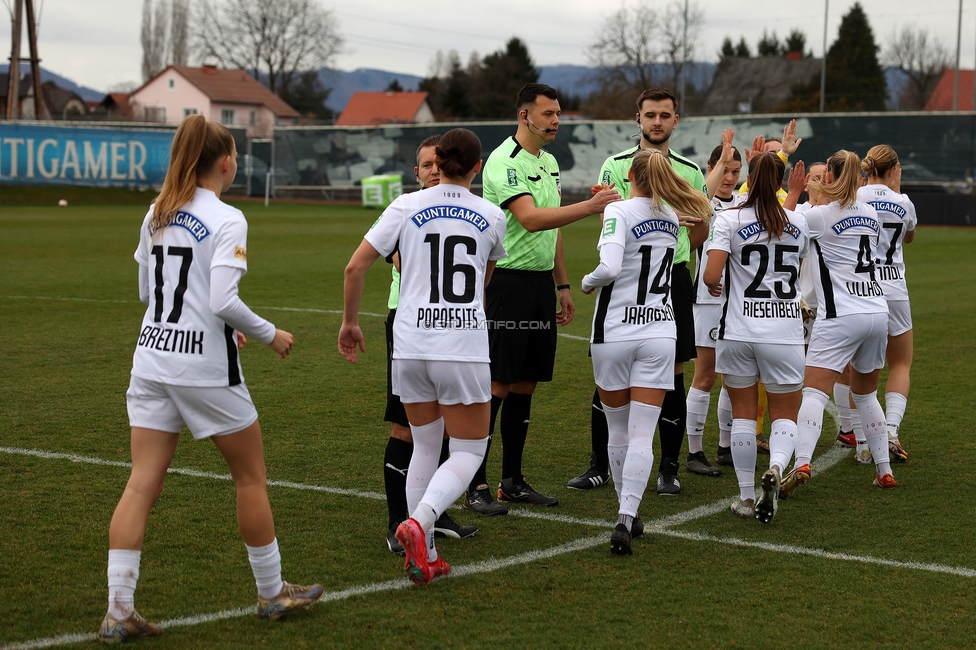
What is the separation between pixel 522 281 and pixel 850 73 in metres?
63.3

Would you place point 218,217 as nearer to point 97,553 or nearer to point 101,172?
point 97,553

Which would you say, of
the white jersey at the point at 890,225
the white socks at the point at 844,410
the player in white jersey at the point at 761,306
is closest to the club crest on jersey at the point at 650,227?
the player in white jersey at the point at 761,306

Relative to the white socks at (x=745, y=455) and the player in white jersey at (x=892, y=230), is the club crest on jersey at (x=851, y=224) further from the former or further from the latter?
the white socks at (x=745, y=455)

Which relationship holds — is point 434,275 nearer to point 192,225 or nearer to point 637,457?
point 192,225

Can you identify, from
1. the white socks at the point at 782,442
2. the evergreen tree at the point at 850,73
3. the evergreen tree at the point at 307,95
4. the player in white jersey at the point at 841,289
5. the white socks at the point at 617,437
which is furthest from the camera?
the evergreen tree at the point at 307,95

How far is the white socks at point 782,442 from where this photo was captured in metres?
5.42

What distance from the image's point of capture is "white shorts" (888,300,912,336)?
21.3 ft

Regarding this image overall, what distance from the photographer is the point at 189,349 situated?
372 centimetres

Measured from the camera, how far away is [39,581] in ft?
14.1

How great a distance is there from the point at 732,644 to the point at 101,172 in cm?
3833

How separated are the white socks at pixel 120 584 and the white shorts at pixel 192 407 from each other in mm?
487

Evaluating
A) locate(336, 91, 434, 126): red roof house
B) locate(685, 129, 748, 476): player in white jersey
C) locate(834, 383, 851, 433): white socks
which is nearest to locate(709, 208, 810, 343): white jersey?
locate(685, 129, 748, 476): player in white jersey

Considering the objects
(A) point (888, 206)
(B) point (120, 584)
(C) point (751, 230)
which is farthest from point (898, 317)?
(B) point (120, 584)

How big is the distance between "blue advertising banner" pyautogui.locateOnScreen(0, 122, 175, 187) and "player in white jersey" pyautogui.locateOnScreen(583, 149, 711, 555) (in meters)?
35.1
